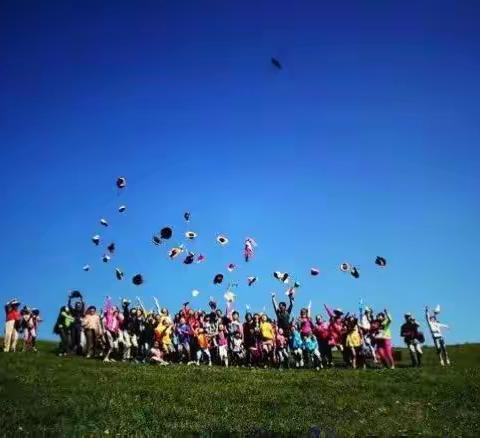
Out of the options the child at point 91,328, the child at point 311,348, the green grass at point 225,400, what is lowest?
the green grass at point 225,400

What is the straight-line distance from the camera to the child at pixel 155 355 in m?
30.5

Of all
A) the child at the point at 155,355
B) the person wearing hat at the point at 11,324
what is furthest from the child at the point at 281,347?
the person wearing hat at the point at 11,324

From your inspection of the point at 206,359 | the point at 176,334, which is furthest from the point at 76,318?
the point at 206,359

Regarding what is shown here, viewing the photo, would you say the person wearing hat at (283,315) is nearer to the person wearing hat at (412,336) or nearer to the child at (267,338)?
the child at (267,338)

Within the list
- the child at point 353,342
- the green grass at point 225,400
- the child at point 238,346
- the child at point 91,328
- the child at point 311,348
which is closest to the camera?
the green grass at point 225,400

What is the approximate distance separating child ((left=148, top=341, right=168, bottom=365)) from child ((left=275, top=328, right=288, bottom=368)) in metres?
6.74

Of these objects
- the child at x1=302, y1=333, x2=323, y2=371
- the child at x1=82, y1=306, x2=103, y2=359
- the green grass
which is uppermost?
the child at x1=82, y1=306, x2=103, y2=359

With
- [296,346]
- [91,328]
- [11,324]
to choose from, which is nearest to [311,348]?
[296,346]

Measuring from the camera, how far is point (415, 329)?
103ft

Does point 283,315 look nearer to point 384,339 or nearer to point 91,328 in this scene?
point 384,339

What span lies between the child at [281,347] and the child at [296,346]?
60cm

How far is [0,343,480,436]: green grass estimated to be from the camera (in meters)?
13.5

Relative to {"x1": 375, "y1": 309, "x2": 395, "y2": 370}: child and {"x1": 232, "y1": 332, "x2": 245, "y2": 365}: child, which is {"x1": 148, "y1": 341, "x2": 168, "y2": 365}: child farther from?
{"x1": 375, "y1": 309, "x2": 395, "y2": 370}: child

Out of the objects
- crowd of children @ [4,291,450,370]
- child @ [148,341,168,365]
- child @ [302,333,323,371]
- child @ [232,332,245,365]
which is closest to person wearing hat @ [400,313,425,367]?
crowd of children @ [4,291,450,370]
